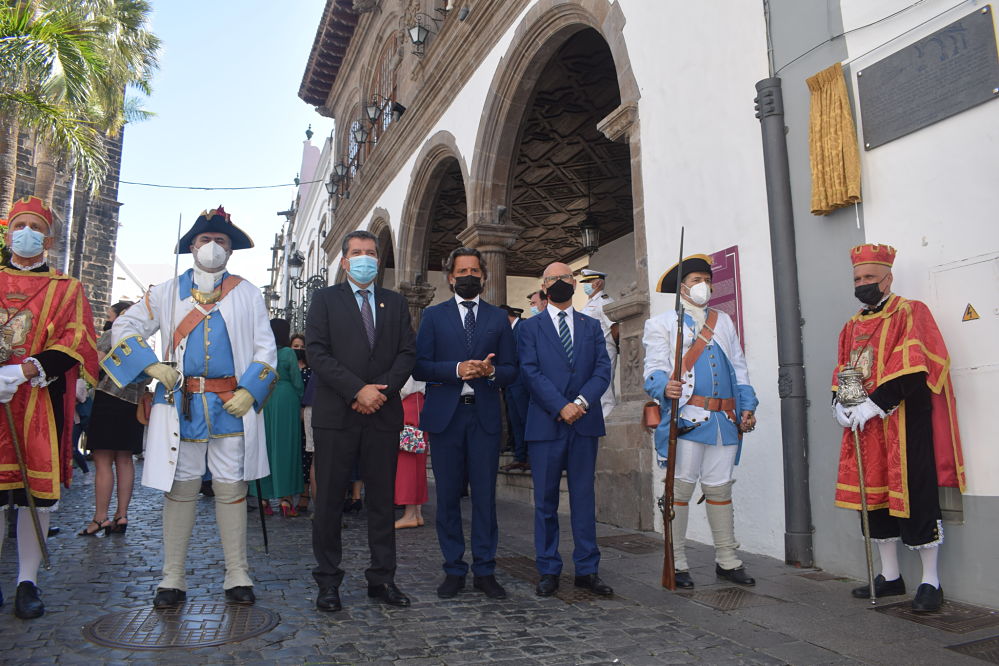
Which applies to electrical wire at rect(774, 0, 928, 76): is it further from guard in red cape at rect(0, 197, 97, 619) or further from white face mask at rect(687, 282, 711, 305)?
guard in red cape at rect(0, 197, 97, 619)

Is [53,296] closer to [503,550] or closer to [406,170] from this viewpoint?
[503,550]

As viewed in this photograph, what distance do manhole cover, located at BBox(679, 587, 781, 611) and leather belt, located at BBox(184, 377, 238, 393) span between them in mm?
2666

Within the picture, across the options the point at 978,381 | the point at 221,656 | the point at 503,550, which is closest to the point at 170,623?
the point at 221,656

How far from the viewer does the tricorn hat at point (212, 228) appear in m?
4.07

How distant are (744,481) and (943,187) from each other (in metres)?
2.28

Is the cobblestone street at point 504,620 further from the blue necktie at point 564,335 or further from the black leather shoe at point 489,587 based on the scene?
the blue necktie at point 564,335

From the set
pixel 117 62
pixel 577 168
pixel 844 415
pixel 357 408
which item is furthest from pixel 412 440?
pixel 117 62

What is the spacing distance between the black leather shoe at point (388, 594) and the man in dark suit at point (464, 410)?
283 mm

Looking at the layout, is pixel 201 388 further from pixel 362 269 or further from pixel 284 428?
pixel 284 428

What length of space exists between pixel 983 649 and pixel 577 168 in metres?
11.0

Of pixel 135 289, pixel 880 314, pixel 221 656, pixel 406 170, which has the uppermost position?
pixel 135 289

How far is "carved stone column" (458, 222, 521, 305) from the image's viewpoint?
9.99m

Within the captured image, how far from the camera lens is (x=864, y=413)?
375 centimetres

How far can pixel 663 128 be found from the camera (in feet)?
20.0
